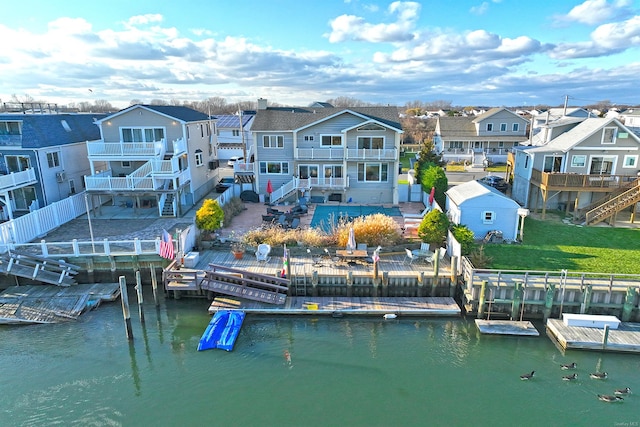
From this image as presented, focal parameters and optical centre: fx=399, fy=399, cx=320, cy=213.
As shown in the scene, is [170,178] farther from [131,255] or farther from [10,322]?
[10,322]

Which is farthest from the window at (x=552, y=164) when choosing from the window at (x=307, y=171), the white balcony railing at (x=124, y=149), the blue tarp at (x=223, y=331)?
the white balcony railing at (x=124, y=149)

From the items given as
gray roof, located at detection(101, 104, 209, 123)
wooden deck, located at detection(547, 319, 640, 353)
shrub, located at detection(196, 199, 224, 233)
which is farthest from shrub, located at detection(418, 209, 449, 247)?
gray roof, located at detection(101, 104, 209, 123)

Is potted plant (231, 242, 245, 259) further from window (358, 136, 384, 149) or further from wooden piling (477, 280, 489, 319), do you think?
window (358, 136, 384, 149)

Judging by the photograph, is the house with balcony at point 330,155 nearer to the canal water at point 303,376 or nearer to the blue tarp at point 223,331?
the blue tarp at point 223,331

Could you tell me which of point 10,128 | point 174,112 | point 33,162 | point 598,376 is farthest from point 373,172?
point 10,128

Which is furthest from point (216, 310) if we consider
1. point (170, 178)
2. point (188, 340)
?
point (170, 178)

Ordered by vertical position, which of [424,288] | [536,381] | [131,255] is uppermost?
[131,255]
